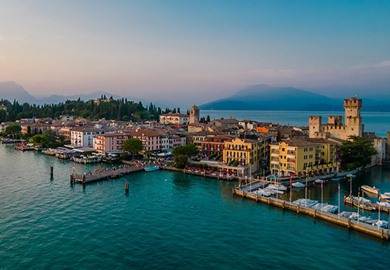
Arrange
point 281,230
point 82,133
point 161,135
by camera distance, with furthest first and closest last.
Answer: point 82,133 → point 161,135 → point 281,230

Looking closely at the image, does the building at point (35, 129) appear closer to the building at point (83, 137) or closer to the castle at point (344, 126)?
the building at point (83, 137)

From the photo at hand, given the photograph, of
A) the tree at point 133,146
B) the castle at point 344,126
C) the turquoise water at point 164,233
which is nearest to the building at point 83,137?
the tree at point 133,146

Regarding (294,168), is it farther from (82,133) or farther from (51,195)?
(82,133)

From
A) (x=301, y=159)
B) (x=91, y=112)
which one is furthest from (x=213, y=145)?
(x=91, y=112)

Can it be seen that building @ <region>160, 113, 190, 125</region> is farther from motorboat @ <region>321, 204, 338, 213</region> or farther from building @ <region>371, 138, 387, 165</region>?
motorboat @ <region>321, 204, 338, 213</region>

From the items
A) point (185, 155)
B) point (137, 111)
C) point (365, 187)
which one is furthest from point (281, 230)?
point (137, 111)

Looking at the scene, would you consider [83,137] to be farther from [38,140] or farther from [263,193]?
[263,193]
